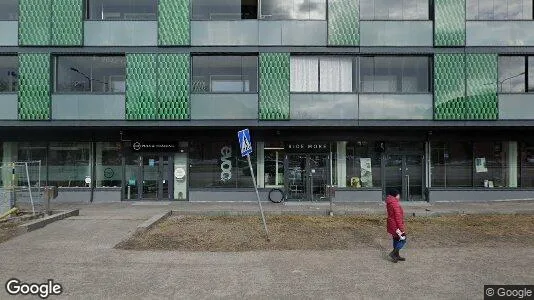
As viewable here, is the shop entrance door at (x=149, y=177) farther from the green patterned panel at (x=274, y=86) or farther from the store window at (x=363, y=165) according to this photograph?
the store window at (x=363, y=165)

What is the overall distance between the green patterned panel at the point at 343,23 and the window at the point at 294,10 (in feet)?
1.56

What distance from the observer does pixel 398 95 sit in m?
21.5

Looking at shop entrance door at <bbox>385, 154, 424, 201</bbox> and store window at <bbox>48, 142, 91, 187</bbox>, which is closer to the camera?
shop entrance door at <bbox>385, 154, 424, 201</bbox>

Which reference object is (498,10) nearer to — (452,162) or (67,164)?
(452,162)

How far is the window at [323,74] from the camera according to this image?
21688mm

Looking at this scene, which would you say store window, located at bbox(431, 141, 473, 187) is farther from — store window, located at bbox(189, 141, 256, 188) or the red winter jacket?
the red winter jacket

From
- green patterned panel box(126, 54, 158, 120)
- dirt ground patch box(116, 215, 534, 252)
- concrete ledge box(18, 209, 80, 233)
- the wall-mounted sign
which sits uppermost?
green patterned panel box(126, 54, 158, 120)

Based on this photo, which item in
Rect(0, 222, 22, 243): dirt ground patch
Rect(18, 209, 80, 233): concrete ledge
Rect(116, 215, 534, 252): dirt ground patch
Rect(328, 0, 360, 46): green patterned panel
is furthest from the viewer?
Rect(328, 0, 360, 46): green patterned panel

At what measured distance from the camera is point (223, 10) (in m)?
22.0

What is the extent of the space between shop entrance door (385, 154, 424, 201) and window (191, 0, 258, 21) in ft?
30.9

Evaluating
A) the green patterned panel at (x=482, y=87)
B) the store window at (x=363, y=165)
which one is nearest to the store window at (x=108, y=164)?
the store window at (x=363, y=165)

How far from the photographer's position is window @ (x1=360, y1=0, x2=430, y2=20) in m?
21.8

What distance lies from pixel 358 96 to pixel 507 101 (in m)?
6.72

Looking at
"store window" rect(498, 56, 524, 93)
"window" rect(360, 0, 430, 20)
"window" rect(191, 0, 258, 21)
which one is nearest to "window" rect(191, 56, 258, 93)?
"window" rect(191, 0, 258, 21)
